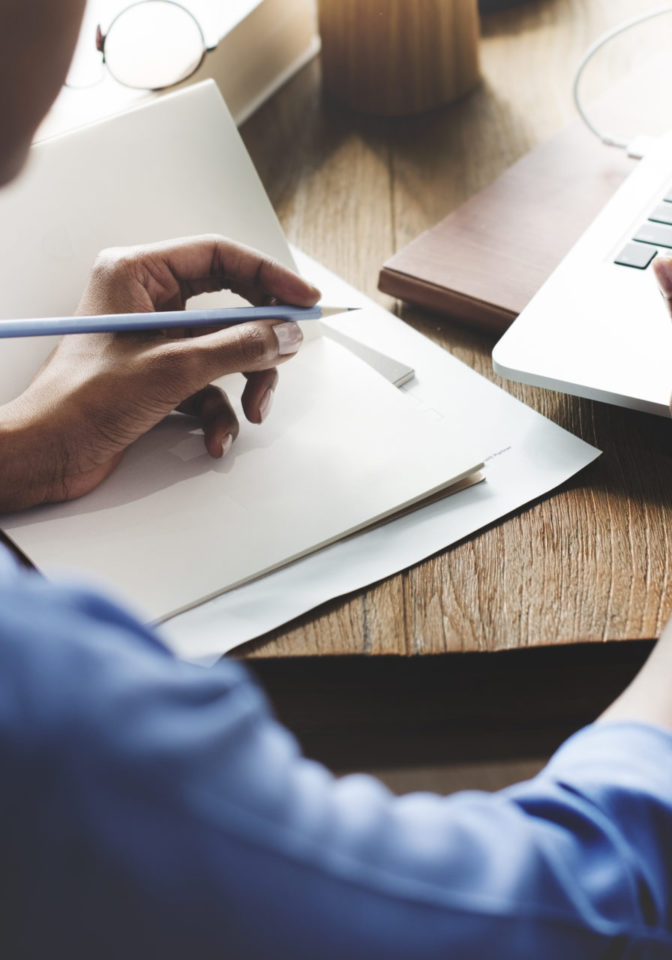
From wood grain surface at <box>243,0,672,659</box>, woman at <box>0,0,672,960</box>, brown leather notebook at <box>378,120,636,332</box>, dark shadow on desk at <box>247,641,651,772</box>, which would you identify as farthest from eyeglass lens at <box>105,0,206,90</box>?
woman at <box>0,0,672,960</box>

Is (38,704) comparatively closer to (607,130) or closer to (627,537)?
(627,537)

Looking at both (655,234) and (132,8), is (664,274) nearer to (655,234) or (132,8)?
(655,234)

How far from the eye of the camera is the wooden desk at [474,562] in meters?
0.47

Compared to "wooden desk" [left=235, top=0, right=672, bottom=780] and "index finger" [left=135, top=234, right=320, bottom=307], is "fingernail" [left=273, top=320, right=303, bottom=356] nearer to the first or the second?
"index finger" [left=135, top=234, right=320, bottom=307]

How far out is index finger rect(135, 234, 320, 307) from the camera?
22.1 inches

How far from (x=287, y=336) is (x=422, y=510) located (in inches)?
5.3

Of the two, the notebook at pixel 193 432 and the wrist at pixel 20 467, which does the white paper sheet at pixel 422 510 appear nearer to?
the notebook at pixel 193 432

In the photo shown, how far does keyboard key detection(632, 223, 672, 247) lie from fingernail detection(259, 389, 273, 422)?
28cm

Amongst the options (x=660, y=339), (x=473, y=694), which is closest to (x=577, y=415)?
(x=660, y=339)

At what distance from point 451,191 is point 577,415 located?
0.30 meters

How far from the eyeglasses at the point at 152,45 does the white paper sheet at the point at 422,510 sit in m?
0.34

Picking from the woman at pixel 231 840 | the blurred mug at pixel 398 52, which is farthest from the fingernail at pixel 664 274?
the blurred mug at pixel 398 52

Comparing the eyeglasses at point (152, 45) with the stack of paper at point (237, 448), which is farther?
the eyeglasses at point (152, 45)

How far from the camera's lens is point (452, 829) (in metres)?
0.25
